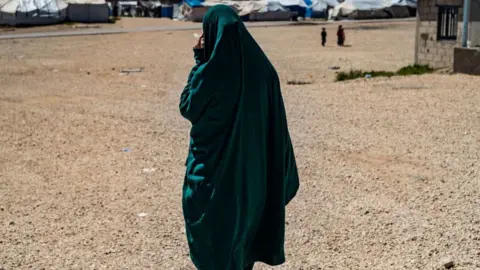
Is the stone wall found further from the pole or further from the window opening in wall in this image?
the pole

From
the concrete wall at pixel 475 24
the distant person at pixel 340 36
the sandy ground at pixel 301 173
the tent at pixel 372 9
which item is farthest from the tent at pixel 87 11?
the concrete wall at pixel 475 24

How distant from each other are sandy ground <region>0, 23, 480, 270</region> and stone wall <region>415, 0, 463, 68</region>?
244 centimetres

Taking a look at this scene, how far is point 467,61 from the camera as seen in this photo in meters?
15.5

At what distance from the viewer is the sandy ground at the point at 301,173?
5.40 metres

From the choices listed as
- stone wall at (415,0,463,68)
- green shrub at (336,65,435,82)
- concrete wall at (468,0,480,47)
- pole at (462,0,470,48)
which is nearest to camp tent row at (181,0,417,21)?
stone wall at (415,0,463,68)

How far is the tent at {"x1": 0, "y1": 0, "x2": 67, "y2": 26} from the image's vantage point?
1540 inches

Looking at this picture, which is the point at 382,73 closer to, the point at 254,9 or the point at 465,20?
the point at 465,20

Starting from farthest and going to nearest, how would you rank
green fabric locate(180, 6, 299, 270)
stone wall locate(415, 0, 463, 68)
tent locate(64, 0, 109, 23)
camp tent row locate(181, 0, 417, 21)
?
camp tent row locate(181, 0, 417, 21) < tent locate(64, 0, 109, 23) < stone wall locate(415, 0, 463, 68) < green fabric locate(180, 6, 299, 270)

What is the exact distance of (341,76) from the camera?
53.5ft

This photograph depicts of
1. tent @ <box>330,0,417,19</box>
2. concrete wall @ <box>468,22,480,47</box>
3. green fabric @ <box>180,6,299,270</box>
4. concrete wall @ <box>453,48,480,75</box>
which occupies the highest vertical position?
green fabric @ <box>180,6,299,270</box>

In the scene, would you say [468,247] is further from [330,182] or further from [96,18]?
[96,18]

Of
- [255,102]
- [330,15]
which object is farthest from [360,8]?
[255,102]

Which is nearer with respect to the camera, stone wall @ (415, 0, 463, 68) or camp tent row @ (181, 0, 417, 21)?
stone wall @ (415, 0, 463, 68)

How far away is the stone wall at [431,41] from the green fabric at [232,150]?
14372 mm
